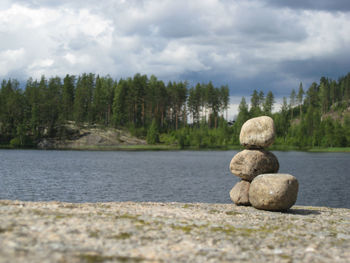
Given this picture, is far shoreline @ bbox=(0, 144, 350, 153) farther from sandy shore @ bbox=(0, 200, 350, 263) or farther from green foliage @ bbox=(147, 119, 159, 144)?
sandy shore @ bbox=(0, 200, 350, 263)

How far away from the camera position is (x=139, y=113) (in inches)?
6516

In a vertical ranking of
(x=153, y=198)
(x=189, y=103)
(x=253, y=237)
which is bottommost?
(x=153, y=198)

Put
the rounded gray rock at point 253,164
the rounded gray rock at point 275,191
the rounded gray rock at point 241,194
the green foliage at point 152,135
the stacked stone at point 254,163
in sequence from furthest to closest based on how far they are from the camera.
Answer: the green foliage at point 152,135
the rounded gray rock at point 241,194
the rounded gray rock at point 253,164
the stacked stone at point 254,163
the rounded gray rock at point 275,191

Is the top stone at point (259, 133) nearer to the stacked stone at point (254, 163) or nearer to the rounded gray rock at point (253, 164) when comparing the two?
the stacked stone at point (254, 163)

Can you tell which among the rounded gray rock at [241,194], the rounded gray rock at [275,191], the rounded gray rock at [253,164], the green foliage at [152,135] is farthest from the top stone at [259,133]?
the green foliage at [152,135]

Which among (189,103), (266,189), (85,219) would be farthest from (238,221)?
(189,103)

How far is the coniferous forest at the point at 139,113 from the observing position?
464ft

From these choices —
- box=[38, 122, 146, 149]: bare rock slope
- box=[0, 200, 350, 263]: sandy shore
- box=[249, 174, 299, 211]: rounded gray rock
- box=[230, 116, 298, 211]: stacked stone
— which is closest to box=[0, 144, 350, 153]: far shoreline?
box=[38, 122, 146, 149]: bare rock slope

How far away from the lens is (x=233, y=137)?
15325 centimetres

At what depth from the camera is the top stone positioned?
23.2 m

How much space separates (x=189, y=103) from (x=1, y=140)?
280 feet

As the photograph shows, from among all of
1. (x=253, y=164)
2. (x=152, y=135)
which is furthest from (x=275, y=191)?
(x=152, y=135)

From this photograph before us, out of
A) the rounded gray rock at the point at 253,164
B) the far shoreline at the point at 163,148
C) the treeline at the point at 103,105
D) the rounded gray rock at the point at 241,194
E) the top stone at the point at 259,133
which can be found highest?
the treeline at the point at 103,105

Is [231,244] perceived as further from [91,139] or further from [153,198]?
[91,139]
